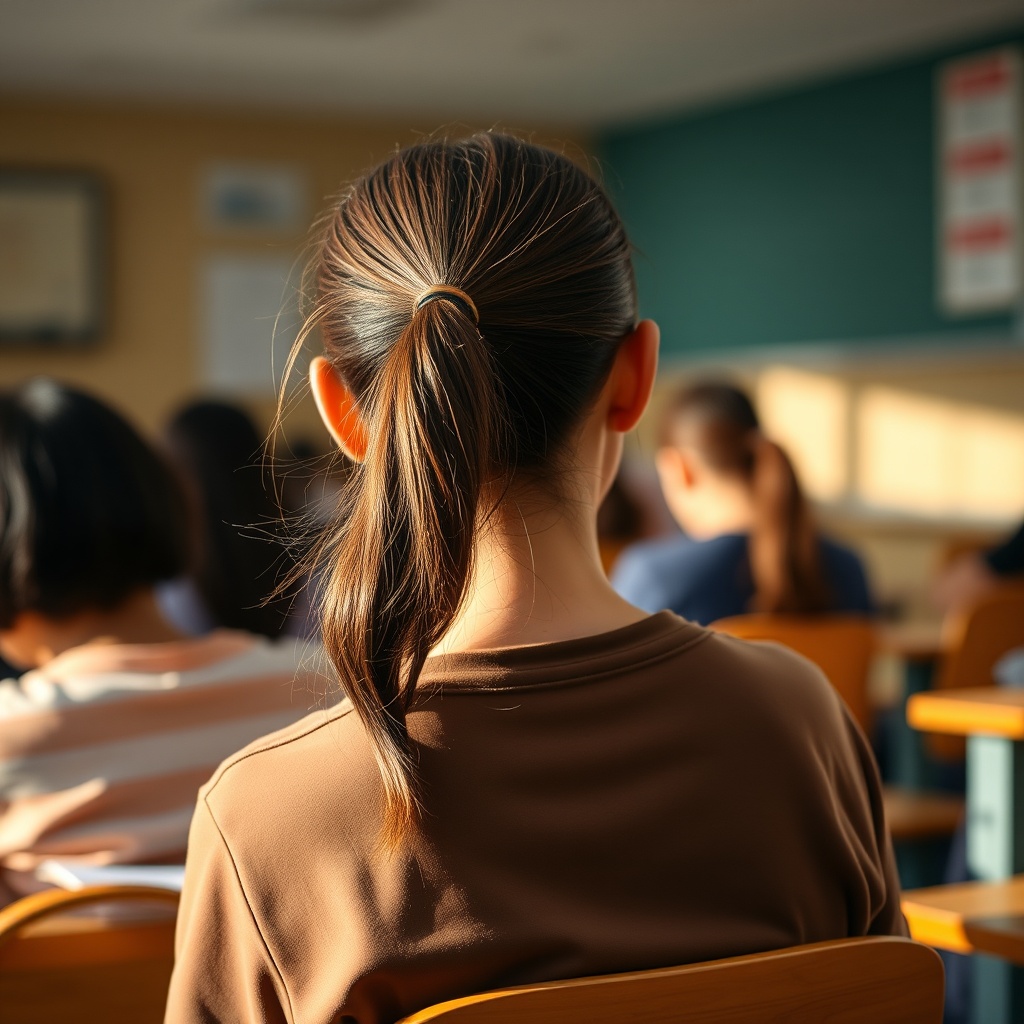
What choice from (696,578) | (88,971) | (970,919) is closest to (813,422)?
(696,578)

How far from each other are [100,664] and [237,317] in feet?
21.3

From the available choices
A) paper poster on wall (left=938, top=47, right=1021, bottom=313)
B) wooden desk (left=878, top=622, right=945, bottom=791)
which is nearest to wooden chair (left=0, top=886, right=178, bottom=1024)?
wooden desk (left=878, top=622, right=945, bottom=791)

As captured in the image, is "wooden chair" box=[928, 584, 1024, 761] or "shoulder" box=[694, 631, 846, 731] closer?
"shoulder" box=[694, 631, 846, 731]

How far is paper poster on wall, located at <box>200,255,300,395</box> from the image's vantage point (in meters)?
7.77

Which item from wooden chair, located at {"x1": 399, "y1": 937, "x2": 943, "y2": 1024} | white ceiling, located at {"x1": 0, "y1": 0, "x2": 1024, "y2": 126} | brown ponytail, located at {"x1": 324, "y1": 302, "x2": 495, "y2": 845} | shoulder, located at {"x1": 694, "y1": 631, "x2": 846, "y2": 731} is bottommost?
wooden chair, located at {"x1": 399, "y1": 937, "x2": 943, "y2": 1024}

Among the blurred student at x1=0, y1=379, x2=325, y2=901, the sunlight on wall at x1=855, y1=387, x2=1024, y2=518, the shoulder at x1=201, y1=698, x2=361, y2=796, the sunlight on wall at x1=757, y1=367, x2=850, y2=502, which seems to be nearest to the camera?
the shoulder at x1=201, y1=698, x2=361, y2=796

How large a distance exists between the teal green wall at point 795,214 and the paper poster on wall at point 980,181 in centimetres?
8

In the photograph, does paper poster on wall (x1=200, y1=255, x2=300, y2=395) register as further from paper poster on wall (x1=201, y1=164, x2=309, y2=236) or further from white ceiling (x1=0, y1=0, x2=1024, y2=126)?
white ceiling (x1=0, y1=0, x2=1024, y2=126)

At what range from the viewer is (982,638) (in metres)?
2.91

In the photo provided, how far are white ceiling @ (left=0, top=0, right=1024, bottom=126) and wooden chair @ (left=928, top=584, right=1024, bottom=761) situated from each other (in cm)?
370

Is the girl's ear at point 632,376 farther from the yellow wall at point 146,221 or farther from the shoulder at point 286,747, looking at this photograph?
the yellow wall at point 146,221

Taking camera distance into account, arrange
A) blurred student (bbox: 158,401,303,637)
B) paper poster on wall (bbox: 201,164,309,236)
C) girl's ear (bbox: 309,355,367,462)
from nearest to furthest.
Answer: girl's ear (bbox: 309,355,367,462), blurred student (bbox: 158,401,303,637), paper poster on wall (bbox: 201,164,309,236)

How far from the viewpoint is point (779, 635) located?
2.66 meters

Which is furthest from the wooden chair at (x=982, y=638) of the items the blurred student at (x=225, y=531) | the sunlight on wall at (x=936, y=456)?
the sunlight on wall at (x=936, y=456)
